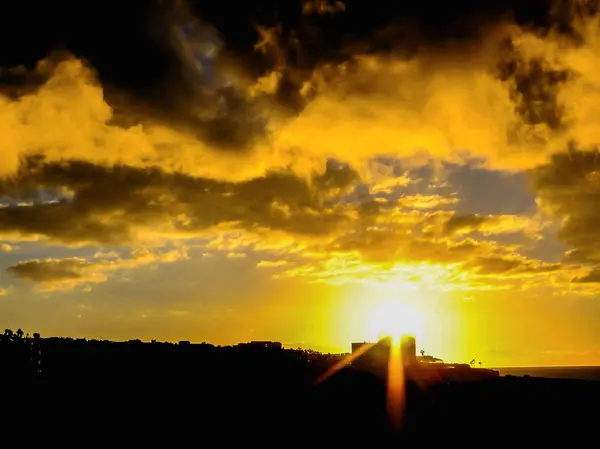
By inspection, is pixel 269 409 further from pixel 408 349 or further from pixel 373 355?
pixel 408 349

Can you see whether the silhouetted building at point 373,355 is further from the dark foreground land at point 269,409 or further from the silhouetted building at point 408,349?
the dark foreground land at point 269,409

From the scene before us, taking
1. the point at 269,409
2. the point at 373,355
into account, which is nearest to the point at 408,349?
the point at 373,355

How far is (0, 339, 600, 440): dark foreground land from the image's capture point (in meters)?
44.6

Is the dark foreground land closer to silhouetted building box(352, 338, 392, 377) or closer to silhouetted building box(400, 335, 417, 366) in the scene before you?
silhouetted building box(352, 338, 392, 377)

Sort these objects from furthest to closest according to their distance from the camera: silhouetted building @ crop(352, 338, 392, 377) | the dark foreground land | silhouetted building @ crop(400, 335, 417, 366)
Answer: silhouetted building @ crop(400, 335, 417, 366)
silhouetted building @ crop(352, 338, 392, 377)
the dark foreground land

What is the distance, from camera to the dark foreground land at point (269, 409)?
1757 inches

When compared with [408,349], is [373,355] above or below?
below

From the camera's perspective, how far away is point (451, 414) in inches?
1951

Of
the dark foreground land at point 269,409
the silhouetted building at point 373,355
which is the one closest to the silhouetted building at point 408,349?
the silhouetted building at point 373,355

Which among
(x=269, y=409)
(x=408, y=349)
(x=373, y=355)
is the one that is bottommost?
(x=269, y=409)

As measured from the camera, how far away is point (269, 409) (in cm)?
5044

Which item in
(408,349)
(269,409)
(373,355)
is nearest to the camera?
(269,409)

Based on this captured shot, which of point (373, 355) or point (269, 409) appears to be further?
point (373, 355)

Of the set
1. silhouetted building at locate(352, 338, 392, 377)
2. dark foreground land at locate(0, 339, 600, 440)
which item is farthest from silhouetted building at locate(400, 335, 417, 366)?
dark foreground land at locate(0, 339, 600, 440)
